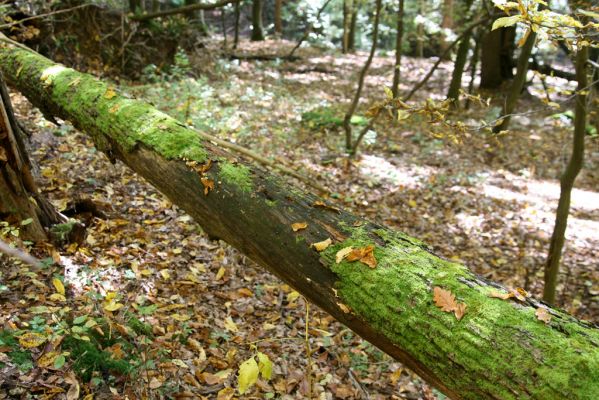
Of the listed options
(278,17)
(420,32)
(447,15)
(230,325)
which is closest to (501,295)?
(230,325)

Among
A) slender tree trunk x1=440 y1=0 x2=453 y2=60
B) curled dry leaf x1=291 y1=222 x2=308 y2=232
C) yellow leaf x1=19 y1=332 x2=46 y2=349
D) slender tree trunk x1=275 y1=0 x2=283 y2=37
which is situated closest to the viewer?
curled dry leaf x1=291 y1=222 x2=308 y2=232

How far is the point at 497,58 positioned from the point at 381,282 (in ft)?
47.0

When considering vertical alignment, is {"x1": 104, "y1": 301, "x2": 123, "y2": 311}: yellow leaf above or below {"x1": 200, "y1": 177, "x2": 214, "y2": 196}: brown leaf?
below

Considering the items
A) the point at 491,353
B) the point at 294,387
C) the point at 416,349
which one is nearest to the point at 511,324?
the point at 491,353

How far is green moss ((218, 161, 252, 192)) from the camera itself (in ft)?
8.84

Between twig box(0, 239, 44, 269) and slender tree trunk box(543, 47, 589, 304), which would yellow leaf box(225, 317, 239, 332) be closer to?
slender tree trunk box(543, 47, 589, 304)

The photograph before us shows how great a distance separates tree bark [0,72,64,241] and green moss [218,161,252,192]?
2.22 meters

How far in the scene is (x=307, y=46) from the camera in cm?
1973

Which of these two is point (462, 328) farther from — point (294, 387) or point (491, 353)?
point (294, 387)

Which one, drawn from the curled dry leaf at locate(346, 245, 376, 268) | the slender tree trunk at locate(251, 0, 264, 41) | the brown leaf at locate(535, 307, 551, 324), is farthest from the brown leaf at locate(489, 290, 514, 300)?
the slender tree trunk at locate(251, 0, 264, 41)

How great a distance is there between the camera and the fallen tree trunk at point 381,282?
5.44 ft

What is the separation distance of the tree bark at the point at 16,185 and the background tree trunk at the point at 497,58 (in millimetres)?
13747

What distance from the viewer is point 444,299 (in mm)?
1896

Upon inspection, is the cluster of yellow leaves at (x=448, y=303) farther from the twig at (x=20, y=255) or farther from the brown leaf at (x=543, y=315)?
the twig at (x=20, y=255)
